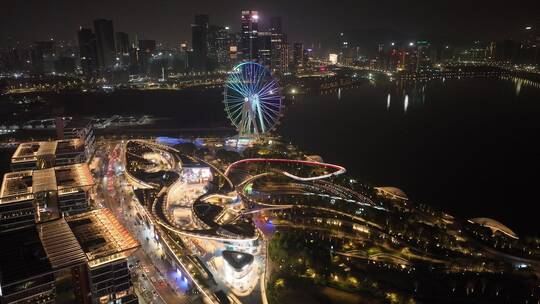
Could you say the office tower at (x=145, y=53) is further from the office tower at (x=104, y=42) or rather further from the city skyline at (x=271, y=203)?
the city skyline at (x=271, y=203)

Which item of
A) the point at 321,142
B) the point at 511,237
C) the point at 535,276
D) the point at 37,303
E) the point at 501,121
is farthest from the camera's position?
the point at 501,121

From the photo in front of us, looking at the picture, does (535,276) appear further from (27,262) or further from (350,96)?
(350,96)

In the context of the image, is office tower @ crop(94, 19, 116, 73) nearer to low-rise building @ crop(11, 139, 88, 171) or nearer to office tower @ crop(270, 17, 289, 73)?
office tower @ crop(270, 17, 289, 73)

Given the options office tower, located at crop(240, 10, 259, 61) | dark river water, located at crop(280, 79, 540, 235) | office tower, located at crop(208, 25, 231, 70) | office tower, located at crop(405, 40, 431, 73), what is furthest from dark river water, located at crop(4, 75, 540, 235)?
office tower, located at crop(208, 25, 231, 70)

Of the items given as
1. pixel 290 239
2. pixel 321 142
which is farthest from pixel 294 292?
pixel 321 142

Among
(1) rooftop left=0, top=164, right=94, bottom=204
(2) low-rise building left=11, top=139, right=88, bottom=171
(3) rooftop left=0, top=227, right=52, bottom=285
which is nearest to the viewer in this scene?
(3) rooftop left=0, top=227, right=52, bottom=285

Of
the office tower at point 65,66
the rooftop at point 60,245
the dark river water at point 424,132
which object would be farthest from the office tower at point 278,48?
the rooftop at point 60,245
